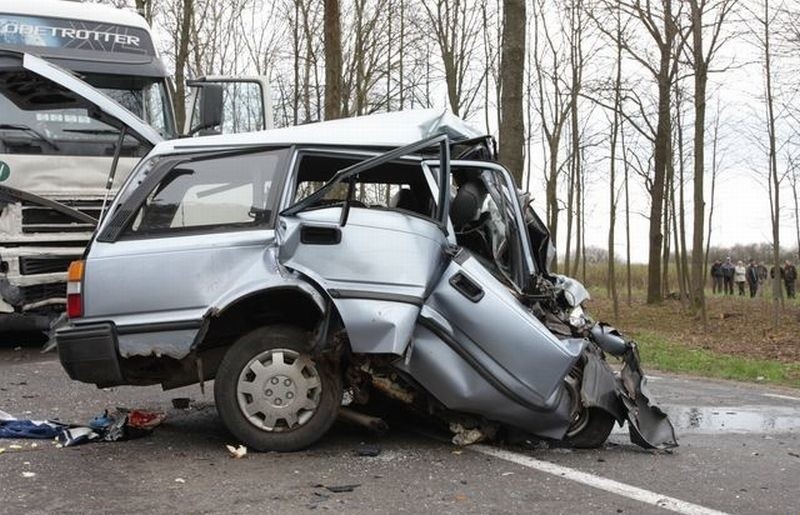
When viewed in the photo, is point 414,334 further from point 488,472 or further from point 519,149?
point 519,149

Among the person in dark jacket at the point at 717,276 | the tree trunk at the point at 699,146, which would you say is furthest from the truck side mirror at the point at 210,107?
the person in dark jacket at the point at 717,276

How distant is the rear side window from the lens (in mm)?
5156

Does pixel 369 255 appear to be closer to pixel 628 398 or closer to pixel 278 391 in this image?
pixel 278 391

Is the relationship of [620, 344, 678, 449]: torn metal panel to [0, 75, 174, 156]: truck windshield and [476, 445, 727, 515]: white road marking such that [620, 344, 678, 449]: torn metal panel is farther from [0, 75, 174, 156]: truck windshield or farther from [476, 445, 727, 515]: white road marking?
[0, 75, 174, 156]: truck windshield

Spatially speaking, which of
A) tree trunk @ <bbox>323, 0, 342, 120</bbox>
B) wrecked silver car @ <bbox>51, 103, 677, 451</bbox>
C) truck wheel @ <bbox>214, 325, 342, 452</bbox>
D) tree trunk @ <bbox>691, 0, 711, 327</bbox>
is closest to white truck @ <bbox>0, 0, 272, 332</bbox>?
wrecked silver car @ <bbox>51, 103, 677, 451</bbox>

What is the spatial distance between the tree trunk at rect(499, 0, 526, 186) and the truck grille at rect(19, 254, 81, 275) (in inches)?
262

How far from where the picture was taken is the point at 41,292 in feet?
29.0

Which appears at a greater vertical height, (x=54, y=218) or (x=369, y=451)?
(x=54, y=218)

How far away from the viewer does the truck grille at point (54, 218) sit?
29.0 feet

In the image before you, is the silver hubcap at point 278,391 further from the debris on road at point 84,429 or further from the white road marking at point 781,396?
the white road marking at point 781,396

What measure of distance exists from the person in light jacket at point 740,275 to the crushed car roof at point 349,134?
34850 millimetres

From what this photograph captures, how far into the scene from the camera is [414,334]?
5023 millimetres

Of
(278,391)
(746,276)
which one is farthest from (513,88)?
(746,276)

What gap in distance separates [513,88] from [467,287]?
803 centimetres
